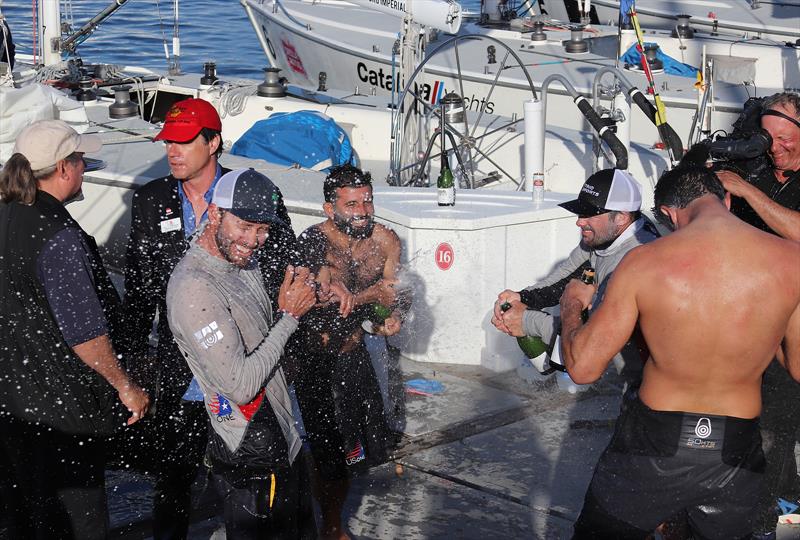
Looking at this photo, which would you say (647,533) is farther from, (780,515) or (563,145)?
(563,145)

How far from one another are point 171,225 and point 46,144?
79 centimetres

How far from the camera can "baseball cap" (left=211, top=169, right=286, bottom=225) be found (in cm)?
374

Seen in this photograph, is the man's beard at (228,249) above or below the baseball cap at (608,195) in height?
below

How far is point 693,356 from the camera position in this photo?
11.7 feet

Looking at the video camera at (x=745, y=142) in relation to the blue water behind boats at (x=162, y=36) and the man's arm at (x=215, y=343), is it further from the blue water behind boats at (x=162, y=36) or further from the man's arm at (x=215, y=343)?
the blue water behind boats at (x=162, y=36)

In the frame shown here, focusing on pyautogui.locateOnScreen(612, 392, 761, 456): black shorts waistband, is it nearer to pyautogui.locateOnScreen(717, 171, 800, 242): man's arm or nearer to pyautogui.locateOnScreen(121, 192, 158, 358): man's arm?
pyautogui.locateOnScreen(717, 171, 800, 242): man's arm

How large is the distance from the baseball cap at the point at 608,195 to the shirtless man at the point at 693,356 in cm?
49

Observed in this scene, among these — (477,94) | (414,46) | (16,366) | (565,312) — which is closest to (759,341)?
(565,312)

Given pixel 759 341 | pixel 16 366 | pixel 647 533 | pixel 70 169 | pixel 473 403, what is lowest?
pixel 473 403

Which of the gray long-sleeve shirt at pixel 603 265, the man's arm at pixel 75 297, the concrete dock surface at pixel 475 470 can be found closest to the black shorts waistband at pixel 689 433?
the gray long-sleeve shirt at pixel 603 265

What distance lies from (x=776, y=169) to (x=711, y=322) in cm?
181

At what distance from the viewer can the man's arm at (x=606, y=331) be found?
359 centimetres

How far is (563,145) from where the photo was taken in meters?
8.54

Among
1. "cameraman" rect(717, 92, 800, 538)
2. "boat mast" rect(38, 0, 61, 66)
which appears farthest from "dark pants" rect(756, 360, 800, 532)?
"boat mast" rect(38, 0, 61, 66)
